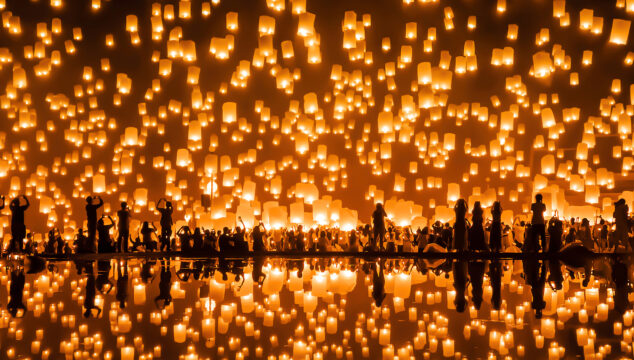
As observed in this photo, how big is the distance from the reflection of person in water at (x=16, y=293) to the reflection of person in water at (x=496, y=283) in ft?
9.47

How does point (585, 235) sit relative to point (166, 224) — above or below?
below

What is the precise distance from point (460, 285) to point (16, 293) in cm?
342

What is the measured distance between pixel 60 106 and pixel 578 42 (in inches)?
520

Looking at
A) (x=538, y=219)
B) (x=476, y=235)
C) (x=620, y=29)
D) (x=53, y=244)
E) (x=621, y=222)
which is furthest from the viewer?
(x=53, y=244)

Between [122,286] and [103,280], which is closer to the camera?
[122,286]

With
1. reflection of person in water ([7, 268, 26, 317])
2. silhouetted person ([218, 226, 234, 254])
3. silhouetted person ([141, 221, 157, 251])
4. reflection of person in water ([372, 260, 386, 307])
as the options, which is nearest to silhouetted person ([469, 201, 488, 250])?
reflection of person in water ([372, 260, 386, 307])

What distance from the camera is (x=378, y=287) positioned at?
6117 millimetres

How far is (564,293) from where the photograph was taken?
18.1 ft

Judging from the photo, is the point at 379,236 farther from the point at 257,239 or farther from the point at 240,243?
the point at 240,243

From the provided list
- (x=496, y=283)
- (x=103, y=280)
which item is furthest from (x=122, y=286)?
(x=496, y=283)

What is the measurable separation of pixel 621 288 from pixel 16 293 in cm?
461

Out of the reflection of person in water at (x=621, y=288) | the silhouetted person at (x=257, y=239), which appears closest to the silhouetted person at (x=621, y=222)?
the reflection of person in water at (x=621, y=288)

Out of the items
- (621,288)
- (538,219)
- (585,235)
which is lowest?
(621,288)

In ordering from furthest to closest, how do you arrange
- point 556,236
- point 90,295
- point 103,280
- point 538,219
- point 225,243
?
point 225,243, point 556,236, point 538,219, point 103,280, point 90,295
